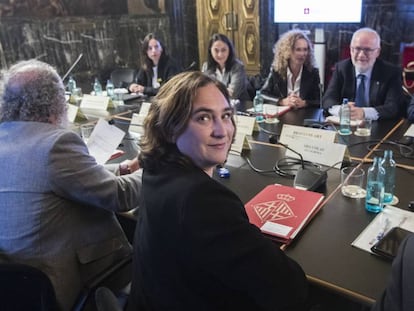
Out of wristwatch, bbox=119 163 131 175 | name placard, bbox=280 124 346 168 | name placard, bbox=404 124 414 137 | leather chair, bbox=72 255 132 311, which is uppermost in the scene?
name placard, bbox=280 124 346 168

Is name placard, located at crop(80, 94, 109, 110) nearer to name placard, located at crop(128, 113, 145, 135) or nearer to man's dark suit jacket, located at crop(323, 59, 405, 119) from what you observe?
name placard, located at crop(128, 113, 145, 135)

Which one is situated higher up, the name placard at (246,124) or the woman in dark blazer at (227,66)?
the woman in dark blazer at (227,66)

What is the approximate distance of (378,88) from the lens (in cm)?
265

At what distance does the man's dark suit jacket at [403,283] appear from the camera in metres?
0.60

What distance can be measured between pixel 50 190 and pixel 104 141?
72 cm

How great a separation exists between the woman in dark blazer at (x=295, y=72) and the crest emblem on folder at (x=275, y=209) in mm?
1804

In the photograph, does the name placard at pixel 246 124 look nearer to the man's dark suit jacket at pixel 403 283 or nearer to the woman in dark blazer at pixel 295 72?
the woman in dark blazer at pixel 295 72

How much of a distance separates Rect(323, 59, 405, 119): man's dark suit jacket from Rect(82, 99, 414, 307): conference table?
19 cm

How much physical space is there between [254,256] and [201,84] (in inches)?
18.7

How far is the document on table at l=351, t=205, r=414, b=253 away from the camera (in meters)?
1.14

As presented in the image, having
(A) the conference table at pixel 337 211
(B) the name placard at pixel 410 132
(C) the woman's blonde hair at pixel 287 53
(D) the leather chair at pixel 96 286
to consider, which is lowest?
(D) the leather chair at pixel 96 286

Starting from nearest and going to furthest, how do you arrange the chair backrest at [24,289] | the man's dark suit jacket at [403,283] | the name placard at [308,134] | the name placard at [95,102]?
the man's dark suit jacket at [403,283], the chair backrest at [24,289], the name placard at [308,134], the name placard at [95,102]

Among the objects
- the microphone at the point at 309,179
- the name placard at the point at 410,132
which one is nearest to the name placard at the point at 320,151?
the microphone at the point at 309,179

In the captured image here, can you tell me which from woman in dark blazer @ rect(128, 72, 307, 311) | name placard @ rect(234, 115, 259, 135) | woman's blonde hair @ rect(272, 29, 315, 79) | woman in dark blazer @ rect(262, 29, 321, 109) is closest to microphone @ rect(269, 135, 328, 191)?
woman in dark blazer @ rect(128, 72, 307, 311)
